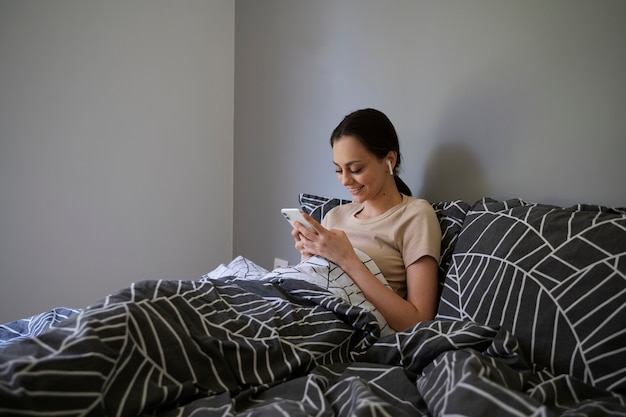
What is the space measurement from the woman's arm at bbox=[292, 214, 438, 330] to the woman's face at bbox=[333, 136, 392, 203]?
201 mm

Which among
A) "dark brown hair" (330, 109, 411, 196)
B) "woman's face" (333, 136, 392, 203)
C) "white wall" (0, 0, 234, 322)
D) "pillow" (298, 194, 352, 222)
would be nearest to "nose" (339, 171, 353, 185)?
"woman's face" (333, 136, 392, 203)

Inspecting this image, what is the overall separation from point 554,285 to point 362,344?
0.40 m

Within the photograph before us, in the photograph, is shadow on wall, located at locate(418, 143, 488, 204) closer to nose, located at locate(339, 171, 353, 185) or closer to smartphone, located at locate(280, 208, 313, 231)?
nose, located at locate(339, 171, 353, 185)

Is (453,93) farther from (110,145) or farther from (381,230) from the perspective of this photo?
(110,145)

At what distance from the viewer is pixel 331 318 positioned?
3.14 ft

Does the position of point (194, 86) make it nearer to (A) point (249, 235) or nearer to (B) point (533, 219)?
(A) point (249, 235)

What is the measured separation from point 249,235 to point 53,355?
1.83 m

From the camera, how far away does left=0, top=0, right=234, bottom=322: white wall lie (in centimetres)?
191

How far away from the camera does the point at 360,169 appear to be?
1341mm

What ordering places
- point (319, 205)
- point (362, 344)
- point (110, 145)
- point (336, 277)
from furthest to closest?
1. point (110, 145)
2. point (319, 205)
3. point (336, 277)
4. point (362, 344)

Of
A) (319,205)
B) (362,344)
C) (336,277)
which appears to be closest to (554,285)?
(362,344)

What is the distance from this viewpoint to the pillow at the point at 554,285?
73 centimetres

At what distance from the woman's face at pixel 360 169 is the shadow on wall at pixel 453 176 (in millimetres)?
175

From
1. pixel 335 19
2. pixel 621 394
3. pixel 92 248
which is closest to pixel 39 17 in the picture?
pixel 92 248
